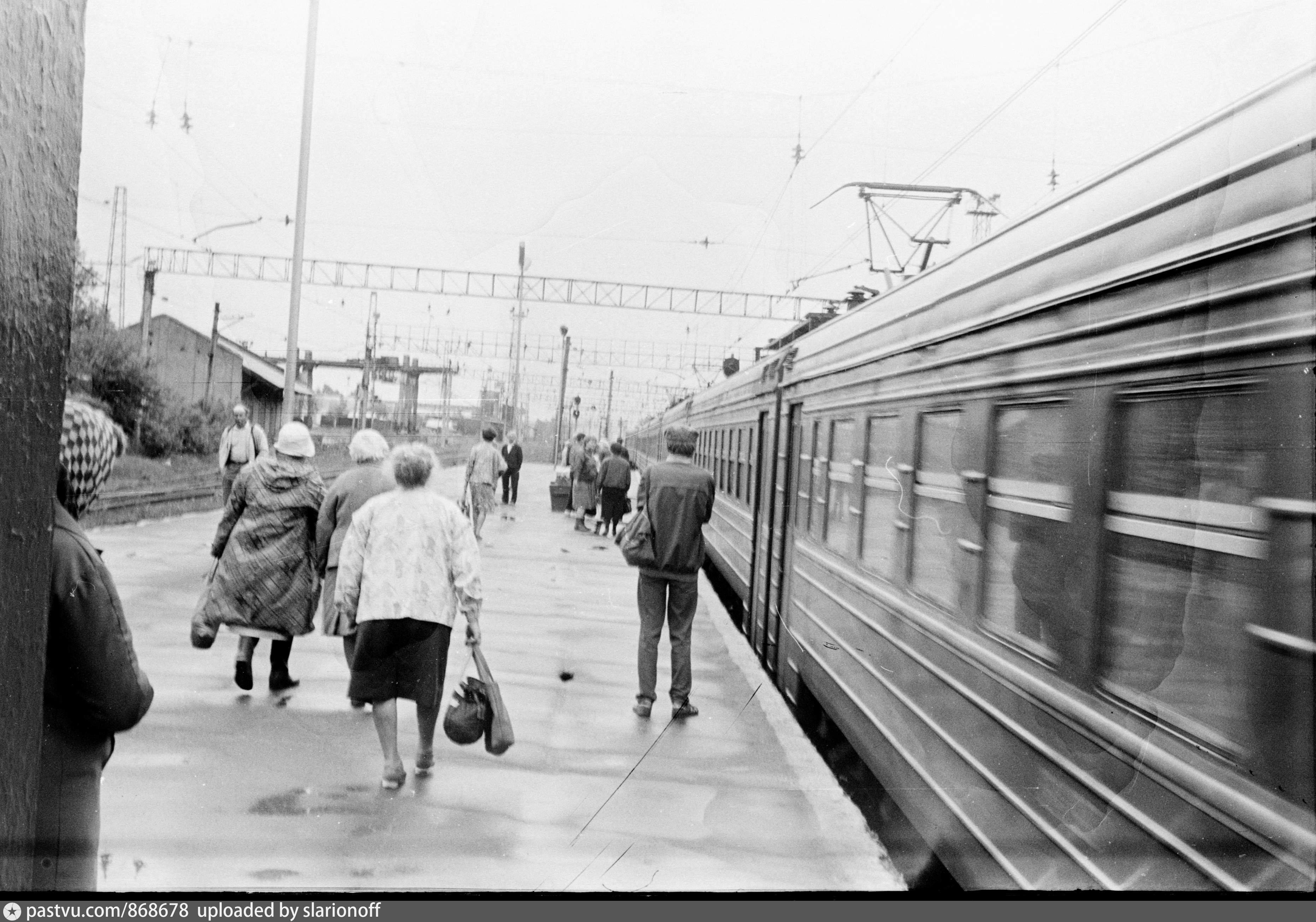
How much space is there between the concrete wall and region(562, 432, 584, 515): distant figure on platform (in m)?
6.69

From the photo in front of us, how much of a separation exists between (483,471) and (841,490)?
6.05 feet

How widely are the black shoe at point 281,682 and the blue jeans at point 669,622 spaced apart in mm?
1578

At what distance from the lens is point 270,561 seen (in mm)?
4266

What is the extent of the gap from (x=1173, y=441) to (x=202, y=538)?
3.36m

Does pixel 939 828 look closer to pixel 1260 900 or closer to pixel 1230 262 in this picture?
pixel 1260 900

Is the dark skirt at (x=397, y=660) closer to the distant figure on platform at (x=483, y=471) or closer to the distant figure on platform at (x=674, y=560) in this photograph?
the distant figure on platform at (x=483, y=471)

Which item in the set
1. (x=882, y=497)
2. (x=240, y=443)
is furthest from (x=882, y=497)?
(x=240, y=443)

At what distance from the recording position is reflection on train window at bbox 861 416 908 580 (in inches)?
140

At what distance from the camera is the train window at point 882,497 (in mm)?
3549

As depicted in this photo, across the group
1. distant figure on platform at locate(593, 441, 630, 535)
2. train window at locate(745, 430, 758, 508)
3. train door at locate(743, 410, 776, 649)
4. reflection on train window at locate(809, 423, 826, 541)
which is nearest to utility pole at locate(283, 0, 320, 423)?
reflection on train window at locate(809, 423, 826, 541)

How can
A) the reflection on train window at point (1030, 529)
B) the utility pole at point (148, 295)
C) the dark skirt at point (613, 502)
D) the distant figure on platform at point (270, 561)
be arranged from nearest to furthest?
the reflection on train window at point (1030, 529) < the utility pole at point (148, 295) < the distant figure on platform at point (270, 561) < the dark skirt at point (613, 502)

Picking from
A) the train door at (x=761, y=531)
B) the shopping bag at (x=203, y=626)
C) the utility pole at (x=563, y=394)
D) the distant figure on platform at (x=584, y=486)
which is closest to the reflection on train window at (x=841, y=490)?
the utility pole at (x=563, y=394)

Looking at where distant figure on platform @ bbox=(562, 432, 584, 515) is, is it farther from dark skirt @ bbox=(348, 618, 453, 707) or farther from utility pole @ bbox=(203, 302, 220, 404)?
utility pole @ bbox=(203, 302, 220, 404)

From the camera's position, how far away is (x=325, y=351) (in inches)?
132
